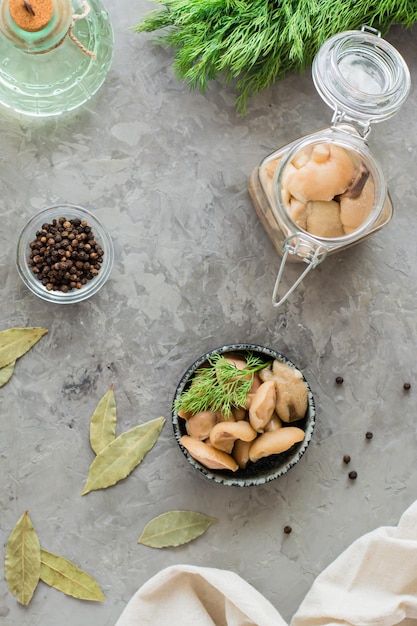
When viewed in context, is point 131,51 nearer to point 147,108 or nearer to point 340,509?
point 147,108

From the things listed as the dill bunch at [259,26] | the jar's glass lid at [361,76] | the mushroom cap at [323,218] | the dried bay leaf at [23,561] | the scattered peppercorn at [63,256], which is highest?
the dill bunch at [259,26]

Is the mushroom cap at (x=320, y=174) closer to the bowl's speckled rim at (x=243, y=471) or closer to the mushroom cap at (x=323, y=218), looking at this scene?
the mushroom cap at (x=323, y=218)

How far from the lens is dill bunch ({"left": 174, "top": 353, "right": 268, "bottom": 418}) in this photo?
47.6 inches

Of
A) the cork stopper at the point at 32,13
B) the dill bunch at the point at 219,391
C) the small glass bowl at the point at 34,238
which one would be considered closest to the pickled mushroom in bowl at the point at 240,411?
the dill bunch at the point at 219,391

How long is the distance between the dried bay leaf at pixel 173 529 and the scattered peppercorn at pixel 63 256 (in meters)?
0.41

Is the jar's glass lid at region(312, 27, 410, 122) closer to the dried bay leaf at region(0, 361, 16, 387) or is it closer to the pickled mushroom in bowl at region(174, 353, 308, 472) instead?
the pickled mushroom in bowl at region(174, 353, 308, 472)

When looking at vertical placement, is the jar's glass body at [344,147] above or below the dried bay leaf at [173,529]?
above

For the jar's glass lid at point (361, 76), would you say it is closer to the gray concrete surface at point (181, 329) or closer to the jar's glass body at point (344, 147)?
the jar's glass body at point (344, 147)

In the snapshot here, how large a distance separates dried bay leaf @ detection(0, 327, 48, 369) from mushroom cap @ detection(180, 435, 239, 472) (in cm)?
30

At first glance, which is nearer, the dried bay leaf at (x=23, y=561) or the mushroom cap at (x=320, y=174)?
the mushroom cap at (x=320, y=174)

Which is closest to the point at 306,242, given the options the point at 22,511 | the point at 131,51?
the point at 131,51

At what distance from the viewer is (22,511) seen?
4.22ft

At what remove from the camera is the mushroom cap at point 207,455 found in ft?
3.92

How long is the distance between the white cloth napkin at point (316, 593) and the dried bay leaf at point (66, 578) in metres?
0.07
